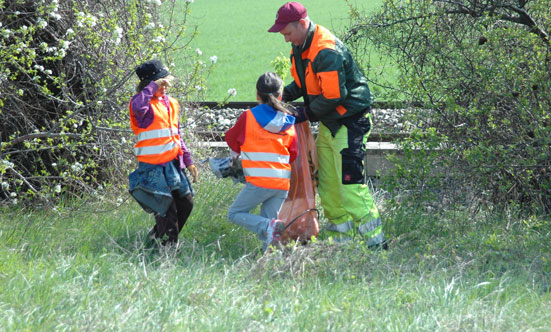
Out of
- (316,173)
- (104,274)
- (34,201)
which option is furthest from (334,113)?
(34,201)

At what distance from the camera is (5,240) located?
526 cm

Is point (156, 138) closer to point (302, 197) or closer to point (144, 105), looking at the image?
point (144, 105)

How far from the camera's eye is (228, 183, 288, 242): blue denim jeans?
493cm

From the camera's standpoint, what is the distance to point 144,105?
4.83m

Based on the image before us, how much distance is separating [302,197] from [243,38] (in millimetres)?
Answer: 30377

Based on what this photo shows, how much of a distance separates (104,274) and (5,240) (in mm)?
1245

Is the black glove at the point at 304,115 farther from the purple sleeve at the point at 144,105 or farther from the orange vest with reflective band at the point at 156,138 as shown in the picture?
the purple sleeve at the point at 144,105

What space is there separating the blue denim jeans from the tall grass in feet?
0.69

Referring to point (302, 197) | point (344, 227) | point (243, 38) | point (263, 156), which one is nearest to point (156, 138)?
point (263, 156)

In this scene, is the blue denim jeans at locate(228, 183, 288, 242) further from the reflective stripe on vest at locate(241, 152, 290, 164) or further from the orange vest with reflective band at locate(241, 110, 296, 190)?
the reflective stripe on vest at locate(241, 152, 290, 164)

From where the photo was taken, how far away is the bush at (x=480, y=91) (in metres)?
5.81

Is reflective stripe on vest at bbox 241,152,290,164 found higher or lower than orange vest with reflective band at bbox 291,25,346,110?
lower

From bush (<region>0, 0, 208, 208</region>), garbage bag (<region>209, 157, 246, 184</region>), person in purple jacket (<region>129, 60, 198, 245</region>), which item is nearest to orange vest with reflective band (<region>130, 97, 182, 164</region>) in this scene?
person in purple jacket (<region>129, 60, 198, 245</region>)

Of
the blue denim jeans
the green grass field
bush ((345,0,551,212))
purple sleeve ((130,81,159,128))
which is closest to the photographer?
purple sleeve ((130,81,159,128))
